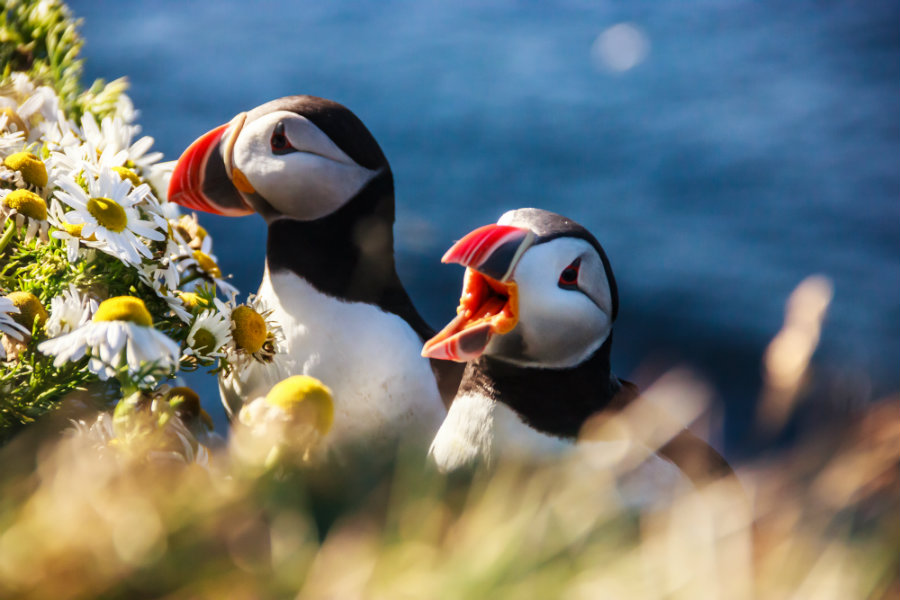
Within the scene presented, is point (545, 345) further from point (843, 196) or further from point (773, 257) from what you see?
point (843, 196)

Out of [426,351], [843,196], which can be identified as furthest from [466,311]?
[843,196]

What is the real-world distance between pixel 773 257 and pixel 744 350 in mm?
314

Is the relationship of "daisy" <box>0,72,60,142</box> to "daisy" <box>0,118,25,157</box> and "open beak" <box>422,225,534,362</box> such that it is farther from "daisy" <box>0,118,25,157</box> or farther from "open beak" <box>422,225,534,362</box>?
"open beak" <box>422,225,534,362</box>

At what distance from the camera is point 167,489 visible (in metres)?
0.49

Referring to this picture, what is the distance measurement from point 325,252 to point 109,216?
0.32 m

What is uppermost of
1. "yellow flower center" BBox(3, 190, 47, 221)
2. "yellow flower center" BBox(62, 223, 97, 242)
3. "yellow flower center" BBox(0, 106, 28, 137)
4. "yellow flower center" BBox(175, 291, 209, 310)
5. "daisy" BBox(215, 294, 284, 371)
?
"yellow flower center" BBox(0, 106, 28, 137)

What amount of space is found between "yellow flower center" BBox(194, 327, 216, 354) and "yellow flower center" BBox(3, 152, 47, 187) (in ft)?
0.75

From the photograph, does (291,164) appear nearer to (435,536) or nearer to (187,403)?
(187,403)

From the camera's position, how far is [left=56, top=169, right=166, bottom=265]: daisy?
790 mm

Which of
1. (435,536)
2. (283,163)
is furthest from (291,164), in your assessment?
(435,536)

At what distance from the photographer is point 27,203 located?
2.68 ft

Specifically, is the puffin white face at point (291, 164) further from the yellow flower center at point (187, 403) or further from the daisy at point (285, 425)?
the daisy at point (285, 425)

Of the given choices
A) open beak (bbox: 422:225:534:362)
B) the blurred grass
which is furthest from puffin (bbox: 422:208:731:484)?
the blurred grass

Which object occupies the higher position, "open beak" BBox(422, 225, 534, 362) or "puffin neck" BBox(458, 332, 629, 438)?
"open beak" BBox(422, 225, 534, 362)
